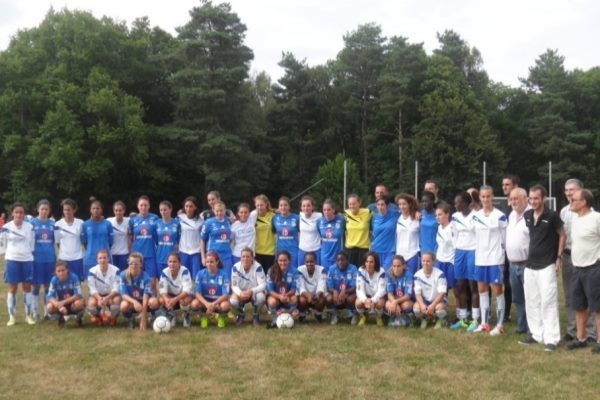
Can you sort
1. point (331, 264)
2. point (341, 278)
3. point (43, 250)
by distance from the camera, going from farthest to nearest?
point (331, 264) → point (43, 250) → point (341, 278)

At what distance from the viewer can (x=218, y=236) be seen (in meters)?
8.51

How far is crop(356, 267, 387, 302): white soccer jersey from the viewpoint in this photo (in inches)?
305

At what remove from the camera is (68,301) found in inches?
299

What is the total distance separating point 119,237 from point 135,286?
1196 millimetres

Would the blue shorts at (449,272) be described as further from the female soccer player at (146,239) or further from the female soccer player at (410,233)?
the female soccer player at (146,239)

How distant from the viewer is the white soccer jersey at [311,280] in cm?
792

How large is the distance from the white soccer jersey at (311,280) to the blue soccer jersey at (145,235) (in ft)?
7.18

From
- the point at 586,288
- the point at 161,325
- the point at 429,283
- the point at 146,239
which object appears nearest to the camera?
the point at 586,288

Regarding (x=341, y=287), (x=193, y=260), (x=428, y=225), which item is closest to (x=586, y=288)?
(x=428, y=225)

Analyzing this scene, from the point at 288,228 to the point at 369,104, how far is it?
35317 mm

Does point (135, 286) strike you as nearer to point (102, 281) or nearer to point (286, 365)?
point (102, 281)

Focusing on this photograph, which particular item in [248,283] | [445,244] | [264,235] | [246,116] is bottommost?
[248,283]

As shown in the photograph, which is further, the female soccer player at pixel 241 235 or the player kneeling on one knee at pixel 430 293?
the female soccer player at pixel 241 235

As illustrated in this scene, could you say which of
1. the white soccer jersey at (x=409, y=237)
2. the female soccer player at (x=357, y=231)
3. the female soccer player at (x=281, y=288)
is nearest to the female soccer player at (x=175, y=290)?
the female soccer player at (x=281, y=288)
